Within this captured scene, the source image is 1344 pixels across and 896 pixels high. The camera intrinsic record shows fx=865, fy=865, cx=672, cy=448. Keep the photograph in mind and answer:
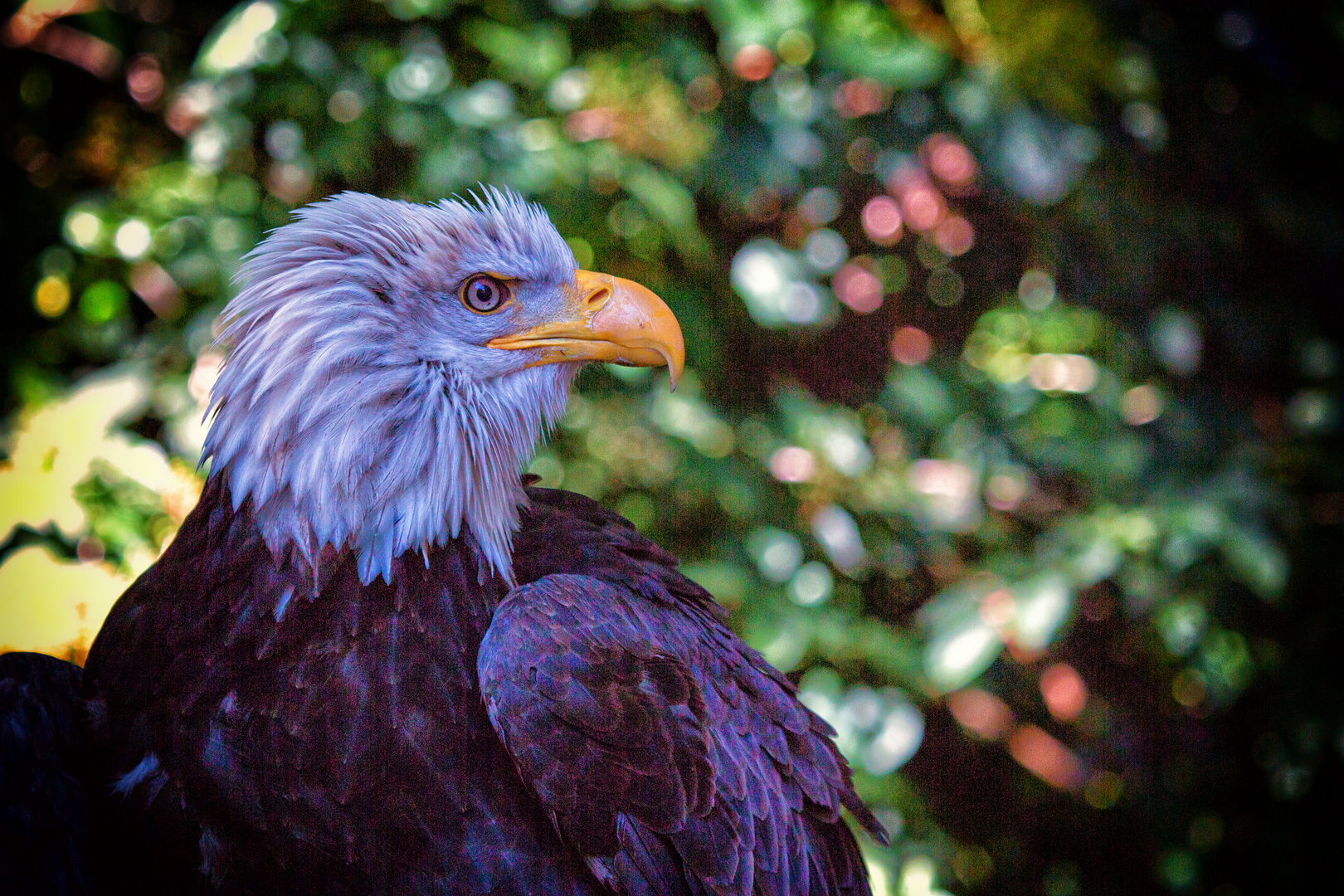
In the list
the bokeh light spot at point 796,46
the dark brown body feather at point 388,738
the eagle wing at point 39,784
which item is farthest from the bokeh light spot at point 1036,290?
the eagle wing at point 39,784

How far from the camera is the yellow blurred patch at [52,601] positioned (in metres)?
0.83

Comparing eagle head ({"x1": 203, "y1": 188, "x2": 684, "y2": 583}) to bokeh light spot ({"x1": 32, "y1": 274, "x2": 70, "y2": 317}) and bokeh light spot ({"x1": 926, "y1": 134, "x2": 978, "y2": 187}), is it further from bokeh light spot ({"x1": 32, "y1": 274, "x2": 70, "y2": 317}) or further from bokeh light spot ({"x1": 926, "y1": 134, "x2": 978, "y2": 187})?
bokeh light spot ({"x1": 926, "y1": 134, "x2": 978, "y2": 187})

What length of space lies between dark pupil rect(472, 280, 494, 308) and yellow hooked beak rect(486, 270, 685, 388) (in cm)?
4

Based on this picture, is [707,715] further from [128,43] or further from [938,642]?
[128,43]

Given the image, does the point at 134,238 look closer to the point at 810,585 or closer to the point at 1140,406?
the point at 810,585

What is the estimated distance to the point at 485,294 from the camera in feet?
2.61

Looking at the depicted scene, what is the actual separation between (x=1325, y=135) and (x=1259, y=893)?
1.03 meters

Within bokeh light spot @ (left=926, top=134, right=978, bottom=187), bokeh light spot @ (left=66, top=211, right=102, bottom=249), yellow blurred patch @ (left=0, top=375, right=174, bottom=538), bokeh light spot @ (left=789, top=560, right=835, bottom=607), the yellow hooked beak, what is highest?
bokeh light spot @ (left=926, top=134, right=978, bottom=187)

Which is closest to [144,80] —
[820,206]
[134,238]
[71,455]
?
[134,238]

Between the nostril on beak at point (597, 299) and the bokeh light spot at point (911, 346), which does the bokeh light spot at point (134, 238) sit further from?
the bokeh light spot at point (911, 346)

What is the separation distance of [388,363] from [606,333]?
20 cm

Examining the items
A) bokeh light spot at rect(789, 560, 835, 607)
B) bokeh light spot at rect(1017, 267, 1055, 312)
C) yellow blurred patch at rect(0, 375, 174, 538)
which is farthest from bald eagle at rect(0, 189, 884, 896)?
bokeh light spot at rect(1017, 267, 1055, 312)

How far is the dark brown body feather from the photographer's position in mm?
710

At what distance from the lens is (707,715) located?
31.7 inches
